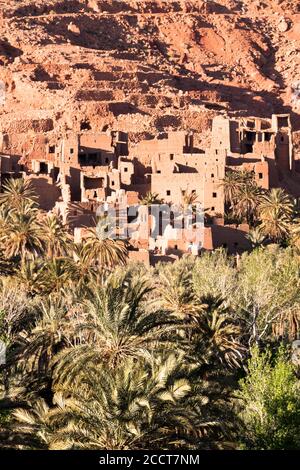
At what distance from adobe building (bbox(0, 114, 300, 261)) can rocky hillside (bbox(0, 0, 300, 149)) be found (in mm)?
5202

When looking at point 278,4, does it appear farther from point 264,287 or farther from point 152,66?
point 264,287

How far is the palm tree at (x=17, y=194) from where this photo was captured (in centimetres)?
3516

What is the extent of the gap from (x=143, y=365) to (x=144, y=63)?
1999 inches

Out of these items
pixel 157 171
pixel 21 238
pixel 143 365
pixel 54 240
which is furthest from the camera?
pixel 157 171

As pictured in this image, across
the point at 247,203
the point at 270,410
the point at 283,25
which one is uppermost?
the point at 283,25

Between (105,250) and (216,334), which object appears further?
(105,250)

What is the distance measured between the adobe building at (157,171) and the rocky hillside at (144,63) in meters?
5.20

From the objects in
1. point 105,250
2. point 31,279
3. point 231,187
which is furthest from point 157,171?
point 31,279

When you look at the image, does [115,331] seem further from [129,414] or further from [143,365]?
[129,414]

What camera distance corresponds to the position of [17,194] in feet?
119

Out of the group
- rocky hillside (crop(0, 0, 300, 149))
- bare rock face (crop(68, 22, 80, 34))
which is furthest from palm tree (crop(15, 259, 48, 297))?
bare rock face (crop(68, 22, 80, 34))

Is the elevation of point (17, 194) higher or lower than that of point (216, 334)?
higher

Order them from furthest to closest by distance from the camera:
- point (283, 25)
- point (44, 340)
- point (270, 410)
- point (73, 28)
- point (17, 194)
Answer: point (283, 25), point (73, 28), point (17, 194), point (44, 340), point (270, 410)

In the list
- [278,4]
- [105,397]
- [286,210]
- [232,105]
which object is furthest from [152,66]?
[105,397]
